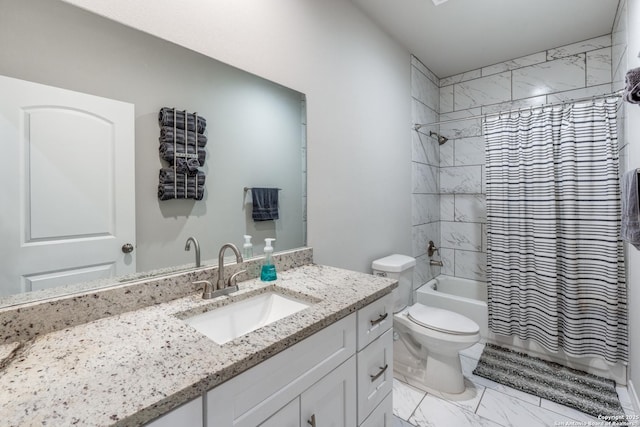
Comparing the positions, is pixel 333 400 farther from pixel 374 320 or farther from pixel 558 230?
pixel 558 230

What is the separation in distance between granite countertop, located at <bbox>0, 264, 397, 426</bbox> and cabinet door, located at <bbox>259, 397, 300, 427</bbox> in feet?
0.60

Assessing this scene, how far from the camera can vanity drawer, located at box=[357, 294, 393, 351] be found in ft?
3.77

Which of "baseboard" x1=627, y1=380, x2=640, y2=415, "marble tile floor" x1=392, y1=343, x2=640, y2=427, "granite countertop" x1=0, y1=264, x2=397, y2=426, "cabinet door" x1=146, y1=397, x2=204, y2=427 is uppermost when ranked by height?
"granite countertop" x1=0, y1=264, x2=397, y2=426

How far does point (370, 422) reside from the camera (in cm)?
122

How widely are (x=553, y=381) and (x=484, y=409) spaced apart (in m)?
0.65

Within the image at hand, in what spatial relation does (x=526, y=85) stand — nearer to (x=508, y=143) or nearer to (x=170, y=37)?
(x=508, y=143)

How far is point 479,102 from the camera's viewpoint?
9.67 feet

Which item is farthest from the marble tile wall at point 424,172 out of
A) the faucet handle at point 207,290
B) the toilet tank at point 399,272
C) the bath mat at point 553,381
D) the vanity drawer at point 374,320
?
the faucet handle at point 207,290

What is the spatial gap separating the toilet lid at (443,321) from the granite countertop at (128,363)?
3.45 feet

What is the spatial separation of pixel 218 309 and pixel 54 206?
A: 0.62m

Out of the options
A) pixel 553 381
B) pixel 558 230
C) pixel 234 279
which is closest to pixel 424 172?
pixel 558 230

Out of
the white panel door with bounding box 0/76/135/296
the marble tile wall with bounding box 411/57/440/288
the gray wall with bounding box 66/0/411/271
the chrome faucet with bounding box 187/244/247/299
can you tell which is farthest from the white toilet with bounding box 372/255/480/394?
the white panel door with bounding box 0/76/135/296

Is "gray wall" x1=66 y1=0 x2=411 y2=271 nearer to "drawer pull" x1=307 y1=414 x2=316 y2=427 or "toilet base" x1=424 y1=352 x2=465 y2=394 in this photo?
"toilet base" x1=424 y1=352 x2=465 y2=394

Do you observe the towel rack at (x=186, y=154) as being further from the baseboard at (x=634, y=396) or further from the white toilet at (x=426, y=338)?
the baseboard at (x=634, y=396)
